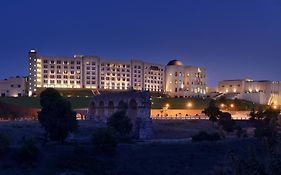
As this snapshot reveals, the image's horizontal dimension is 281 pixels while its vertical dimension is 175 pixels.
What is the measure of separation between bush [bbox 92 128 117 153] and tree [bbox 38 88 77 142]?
3.96m

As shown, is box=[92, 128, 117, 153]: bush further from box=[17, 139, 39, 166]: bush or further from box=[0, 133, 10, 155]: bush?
box=[0, 133, 10, 155]: bush

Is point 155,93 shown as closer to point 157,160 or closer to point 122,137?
point 122,137

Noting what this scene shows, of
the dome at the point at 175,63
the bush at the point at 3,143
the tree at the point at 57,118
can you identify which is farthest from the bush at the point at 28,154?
the dome at the point at 175,63

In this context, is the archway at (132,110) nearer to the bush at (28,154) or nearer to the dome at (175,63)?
the bush at (28,154)

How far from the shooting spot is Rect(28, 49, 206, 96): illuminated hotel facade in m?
134

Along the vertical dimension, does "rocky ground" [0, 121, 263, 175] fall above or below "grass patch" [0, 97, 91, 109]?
below

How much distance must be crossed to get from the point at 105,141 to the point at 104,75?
93933 millimetres

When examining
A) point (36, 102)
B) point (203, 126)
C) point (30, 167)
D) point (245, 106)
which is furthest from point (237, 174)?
point (245, 106)

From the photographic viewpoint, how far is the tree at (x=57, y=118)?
52.4m

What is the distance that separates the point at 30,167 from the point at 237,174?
35.9 m

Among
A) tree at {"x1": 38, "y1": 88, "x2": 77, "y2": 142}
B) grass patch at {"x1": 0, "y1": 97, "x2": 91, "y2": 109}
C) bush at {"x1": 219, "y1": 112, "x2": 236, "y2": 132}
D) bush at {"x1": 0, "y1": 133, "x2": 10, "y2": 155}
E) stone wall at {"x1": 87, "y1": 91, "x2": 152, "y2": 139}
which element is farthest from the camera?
grass patch at {"x1": 0, "y1": 97, "x2": 91, "y2": 109}

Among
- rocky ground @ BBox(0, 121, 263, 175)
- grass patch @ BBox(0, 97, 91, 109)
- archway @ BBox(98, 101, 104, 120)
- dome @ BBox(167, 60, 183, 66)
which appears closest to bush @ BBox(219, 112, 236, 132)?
rocky ground @ BBox(0, 121, 263, 175)

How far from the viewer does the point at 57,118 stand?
52781 mm

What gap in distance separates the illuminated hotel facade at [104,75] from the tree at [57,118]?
77.4 metres
